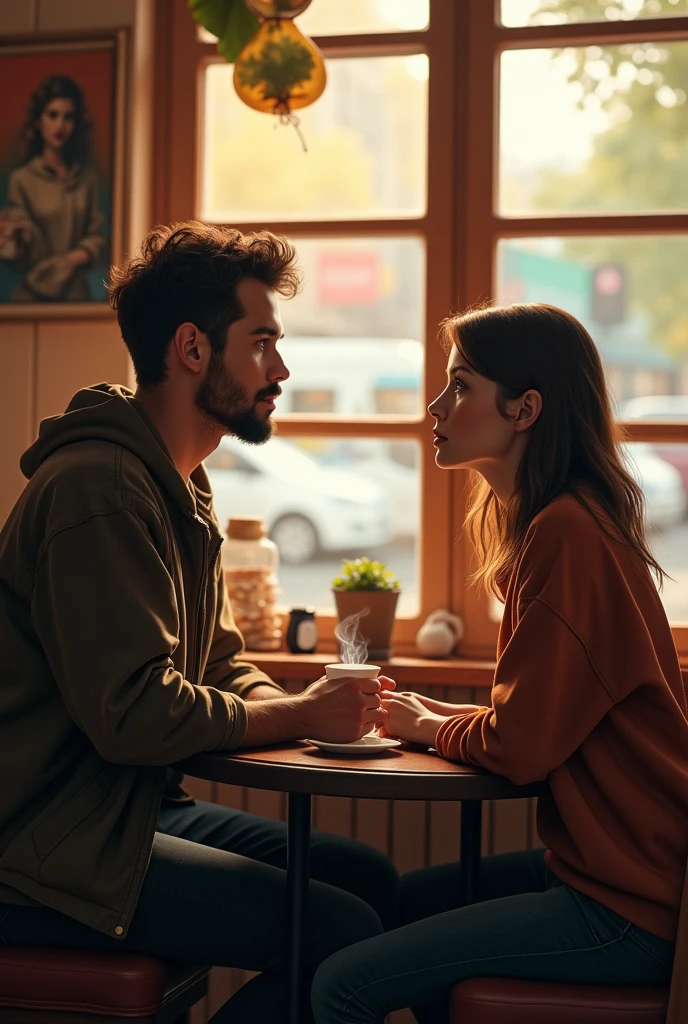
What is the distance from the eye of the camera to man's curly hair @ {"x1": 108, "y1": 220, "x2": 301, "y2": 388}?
2.07 metres

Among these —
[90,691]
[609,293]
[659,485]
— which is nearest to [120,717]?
[90,691]

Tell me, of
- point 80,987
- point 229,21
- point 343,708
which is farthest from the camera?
point 229,21

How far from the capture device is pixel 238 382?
2098 millimetres

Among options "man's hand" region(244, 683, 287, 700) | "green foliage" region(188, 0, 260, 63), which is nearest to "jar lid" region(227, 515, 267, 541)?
"man's hand" region(244, 683, 287, 700)

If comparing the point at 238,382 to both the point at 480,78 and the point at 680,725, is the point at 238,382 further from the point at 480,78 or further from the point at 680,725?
the point at 480,78

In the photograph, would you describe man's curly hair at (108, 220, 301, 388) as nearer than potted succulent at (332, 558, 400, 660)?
Yes

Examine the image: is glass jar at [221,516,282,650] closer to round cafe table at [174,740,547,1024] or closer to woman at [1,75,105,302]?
woman at [1,75,105,302]

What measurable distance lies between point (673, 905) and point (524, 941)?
0.21m

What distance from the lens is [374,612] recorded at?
2582 mm

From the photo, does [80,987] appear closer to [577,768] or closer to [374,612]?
[577,768]

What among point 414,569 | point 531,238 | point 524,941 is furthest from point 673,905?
point 531,238

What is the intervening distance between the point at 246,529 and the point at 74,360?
0.60 m

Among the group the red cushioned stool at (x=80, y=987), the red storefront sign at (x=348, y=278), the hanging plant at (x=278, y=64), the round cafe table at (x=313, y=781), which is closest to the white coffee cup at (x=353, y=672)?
the round cafe table at (x=313, y=781)

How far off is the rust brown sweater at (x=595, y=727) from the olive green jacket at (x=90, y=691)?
0.44m
